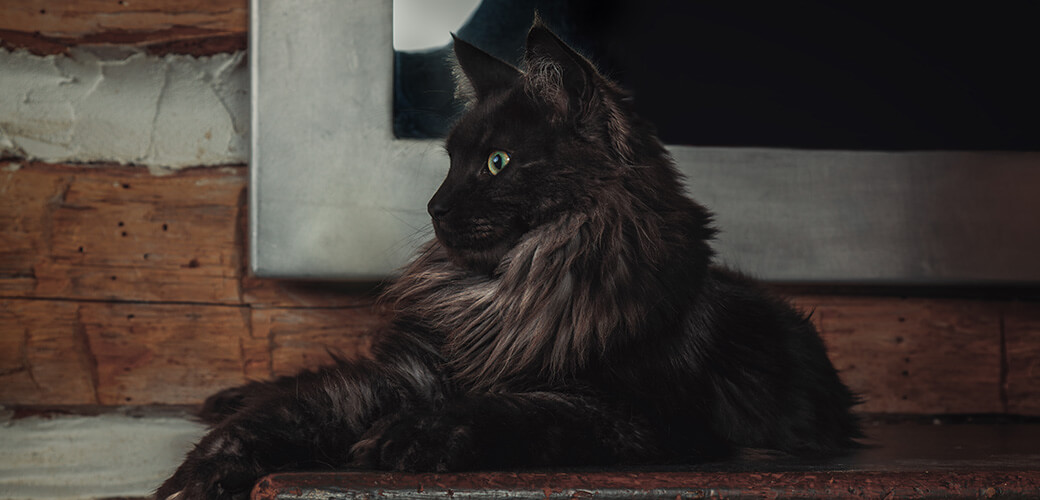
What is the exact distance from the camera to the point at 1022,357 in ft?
5.85

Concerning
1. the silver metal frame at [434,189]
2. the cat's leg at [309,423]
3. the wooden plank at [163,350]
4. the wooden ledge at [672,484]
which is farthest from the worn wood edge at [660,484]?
the wooden plank at [163,350]

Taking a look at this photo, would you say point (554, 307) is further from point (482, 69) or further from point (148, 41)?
point (148, 41)

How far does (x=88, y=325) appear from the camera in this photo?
1583mm

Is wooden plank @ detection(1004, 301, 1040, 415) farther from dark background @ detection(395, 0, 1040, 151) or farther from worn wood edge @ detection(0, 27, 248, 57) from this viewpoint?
worn wood edge @ detection(0, 27, 248, 57)

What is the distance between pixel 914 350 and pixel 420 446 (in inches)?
54.3

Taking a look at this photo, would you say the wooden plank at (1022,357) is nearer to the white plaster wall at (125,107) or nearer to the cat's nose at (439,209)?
the cat's nose at (439,209)

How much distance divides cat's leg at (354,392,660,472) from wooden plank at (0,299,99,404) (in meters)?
1.02

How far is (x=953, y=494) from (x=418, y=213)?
1089 mm

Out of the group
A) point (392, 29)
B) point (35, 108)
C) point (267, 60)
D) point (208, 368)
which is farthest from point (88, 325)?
point (392, 29)

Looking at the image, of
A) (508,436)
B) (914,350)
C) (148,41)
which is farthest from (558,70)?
(914,350)

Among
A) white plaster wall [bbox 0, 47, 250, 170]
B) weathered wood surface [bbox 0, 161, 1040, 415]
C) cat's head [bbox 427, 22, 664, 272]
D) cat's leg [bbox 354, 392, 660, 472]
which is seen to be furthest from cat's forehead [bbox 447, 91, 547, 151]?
white plaster wall [bbox 0, 47, 250, 170]

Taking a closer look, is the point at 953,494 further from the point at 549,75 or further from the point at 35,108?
the point at 35,108

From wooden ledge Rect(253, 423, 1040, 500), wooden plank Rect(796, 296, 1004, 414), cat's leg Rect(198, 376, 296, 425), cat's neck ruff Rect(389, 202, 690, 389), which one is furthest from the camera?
wooden plank Rect(796, 296, 1004, 414)

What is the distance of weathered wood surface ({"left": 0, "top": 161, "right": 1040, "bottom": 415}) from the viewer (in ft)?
5.14
